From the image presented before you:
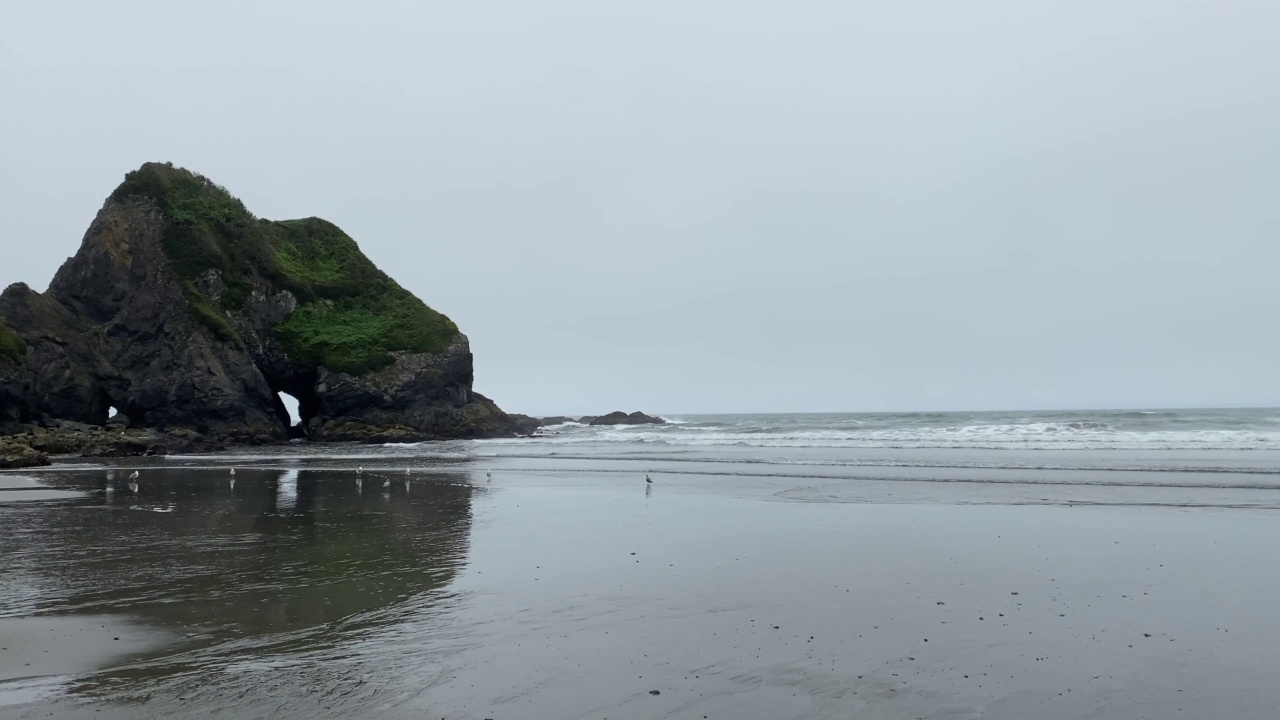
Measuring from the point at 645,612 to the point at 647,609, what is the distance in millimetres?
151

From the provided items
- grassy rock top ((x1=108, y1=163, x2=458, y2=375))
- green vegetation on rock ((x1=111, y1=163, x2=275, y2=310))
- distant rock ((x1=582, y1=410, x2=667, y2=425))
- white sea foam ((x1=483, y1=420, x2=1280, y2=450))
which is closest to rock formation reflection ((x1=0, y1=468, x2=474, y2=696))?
white sea foam ((x1=483, y1=420, x2=1280, y2=450))

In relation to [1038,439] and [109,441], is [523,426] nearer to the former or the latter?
[109,441]

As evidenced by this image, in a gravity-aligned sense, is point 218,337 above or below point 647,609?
above

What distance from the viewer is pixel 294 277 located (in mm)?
66562

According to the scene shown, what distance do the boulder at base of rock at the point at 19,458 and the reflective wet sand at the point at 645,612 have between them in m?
18.3

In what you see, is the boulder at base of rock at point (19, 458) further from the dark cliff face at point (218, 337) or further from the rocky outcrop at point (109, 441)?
the dark cliff face at point (218, 337)

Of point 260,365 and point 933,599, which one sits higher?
point 260,365

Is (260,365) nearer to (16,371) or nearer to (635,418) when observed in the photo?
(16,371)

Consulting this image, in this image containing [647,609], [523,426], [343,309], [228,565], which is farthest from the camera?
[523,426]

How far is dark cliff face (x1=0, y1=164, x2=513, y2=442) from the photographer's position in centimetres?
5347

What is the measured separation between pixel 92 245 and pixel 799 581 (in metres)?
63.4

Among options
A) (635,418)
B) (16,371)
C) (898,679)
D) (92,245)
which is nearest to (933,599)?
(898,679)

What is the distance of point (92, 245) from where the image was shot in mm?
55844

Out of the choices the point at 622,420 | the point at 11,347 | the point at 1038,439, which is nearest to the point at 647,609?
the point at 1038,439
